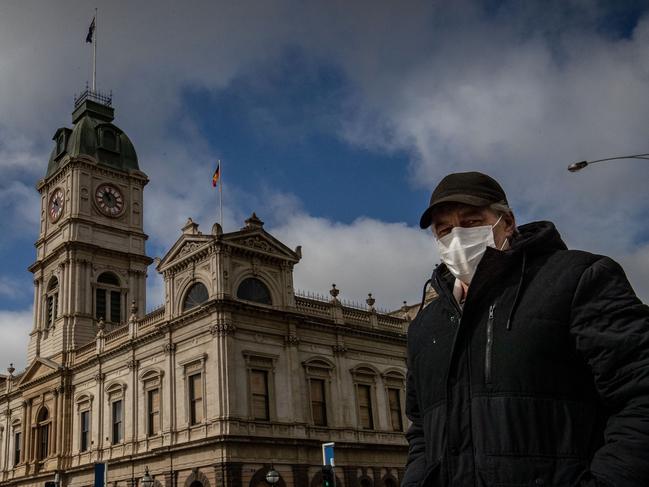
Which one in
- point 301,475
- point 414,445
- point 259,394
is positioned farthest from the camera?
point 259,394

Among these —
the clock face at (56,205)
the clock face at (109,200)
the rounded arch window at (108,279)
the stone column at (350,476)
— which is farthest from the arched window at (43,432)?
the stone column at (350,476)

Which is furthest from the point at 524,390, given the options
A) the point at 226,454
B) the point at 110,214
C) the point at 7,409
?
the point at 7,409

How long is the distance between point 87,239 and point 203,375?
18834mm

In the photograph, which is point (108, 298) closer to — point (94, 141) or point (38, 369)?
point (38, 369)

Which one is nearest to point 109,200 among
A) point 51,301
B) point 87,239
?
point 87,239

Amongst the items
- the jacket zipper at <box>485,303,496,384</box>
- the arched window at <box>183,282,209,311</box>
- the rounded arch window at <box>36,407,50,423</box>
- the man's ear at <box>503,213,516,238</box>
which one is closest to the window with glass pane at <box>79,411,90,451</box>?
the rounded arch window at <box>36,407,50,423</box>

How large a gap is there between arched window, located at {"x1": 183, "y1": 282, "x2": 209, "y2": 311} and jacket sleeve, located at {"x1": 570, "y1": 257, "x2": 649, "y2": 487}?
32.0 metres

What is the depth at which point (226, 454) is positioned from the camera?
30.9m

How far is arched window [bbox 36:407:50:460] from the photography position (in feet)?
145

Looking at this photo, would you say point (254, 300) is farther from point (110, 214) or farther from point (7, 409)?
point (7, 409)

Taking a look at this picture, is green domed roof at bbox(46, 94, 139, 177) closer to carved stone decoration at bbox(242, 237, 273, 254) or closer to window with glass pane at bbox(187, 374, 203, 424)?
carved stone decoration at bbox(242, 237, 273, 254)

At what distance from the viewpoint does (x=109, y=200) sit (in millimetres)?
50188

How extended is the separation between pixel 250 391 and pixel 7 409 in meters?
25.1

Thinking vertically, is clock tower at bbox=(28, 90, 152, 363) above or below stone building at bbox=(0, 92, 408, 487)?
above
